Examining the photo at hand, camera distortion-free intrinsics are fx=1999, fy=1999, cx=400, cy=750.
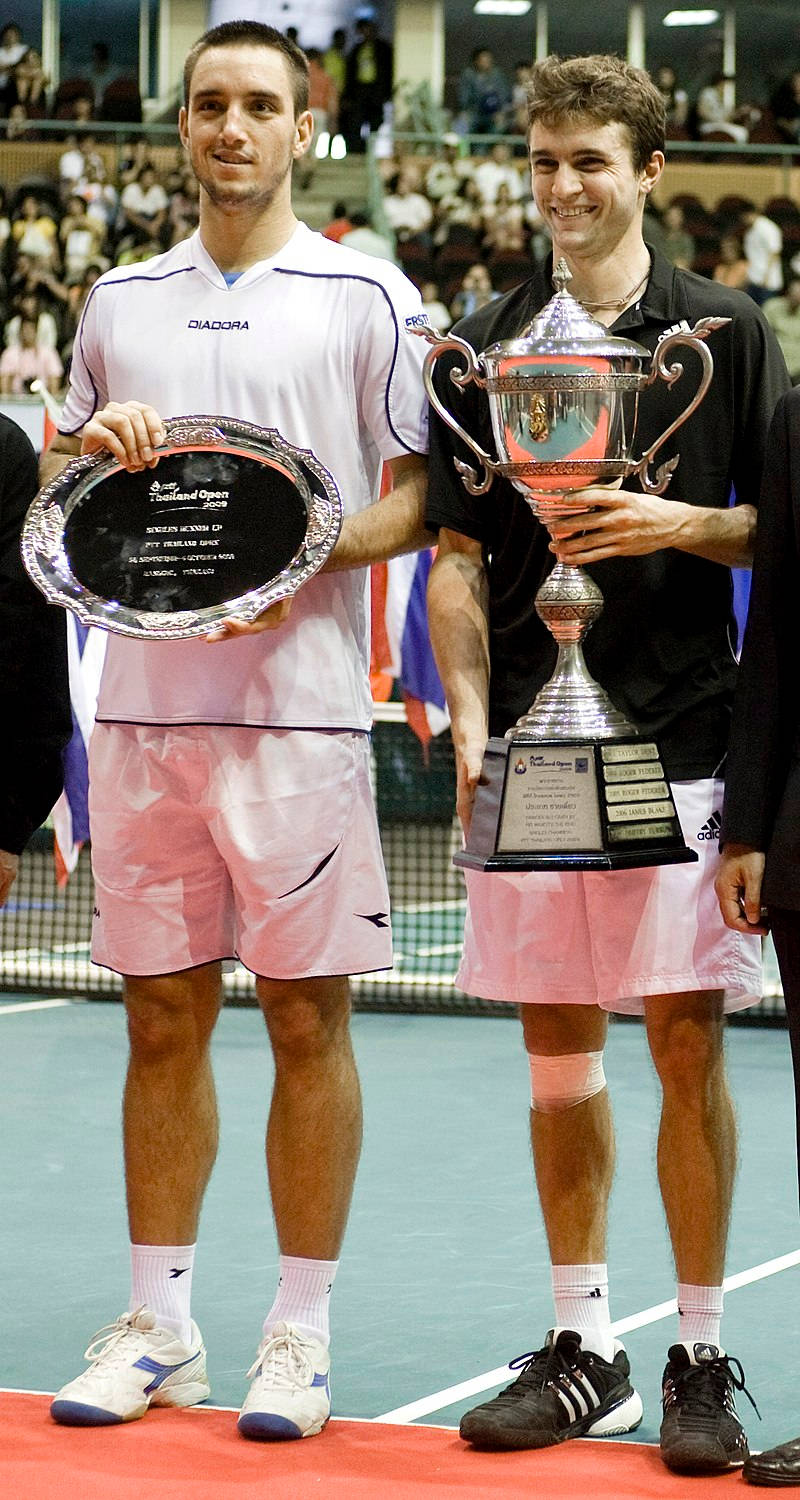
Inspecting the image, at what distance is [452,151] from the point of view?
18.9 m

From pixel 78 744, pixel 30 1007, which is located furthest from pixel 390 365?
pixel 30 1007

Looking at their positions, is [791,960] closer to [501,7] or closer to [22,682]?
[22,682]

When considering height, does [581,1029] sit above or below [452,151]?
below

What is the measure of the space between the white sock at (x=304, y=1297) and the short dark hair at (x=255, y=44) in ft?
6.87

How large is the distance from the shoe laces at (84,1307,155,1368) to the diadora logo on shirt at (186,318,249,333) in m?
1.78

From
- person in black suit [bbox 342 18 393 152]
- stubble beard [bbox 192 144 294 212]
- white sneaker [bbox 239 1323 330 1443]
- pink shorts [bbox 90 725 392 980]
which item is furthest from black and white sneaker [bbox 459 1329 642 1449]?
person in black suit [bbox 342 18 393 152]

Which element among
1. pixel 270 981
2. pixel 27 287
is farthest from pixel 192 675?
pixel 27 287

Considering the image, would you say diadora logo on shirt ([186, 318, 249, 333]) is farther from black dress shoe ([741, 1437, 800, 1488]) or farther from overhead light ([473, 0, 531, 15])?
overhead light ([473, 0, 531, 15])

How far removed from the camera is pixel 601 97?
3.45 m

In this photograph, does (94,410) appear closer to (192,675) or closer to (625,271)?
(192,675)

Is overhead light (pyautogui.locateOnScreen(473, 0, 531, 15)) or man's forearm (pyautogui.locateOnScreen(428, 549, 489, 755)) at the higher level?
overhead light (pyautogui.locateOnScreen(473, 0, 531, 15))

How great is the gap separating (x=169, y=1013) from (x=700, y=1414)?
1.17 metres

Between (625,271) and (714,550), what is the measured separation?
55 centimetres

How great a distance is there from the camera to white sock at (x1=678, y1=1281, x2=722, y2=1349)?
11.3 ft
